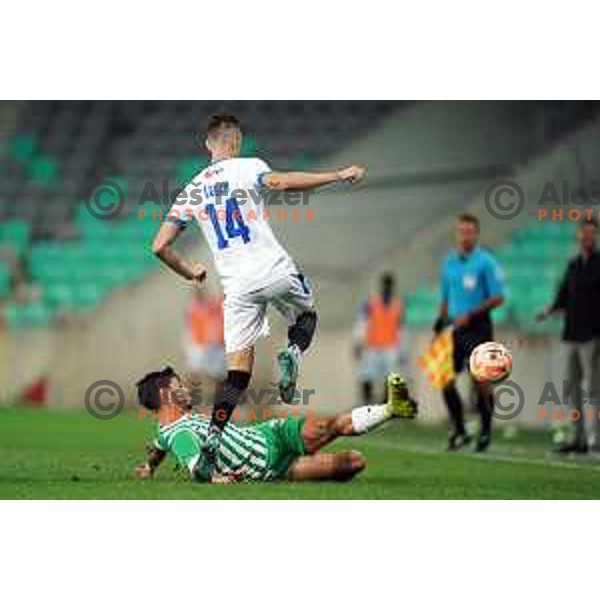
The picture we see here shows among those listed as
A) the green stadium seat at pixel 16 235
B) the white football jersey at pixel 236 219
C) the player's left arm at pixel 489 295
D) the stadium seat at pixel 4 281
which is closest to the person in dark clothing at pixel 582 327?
the player's left arm at pixel 489 295

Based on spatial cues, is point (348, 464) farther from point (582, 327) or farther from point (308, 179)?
point (582, 327)

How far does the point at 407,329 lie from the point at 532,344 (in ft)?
7.20

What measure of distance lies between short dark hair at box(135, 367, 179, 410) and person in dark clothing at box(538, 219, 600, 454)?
12.4 feet

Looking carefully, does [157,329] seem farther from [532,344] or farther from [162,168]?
[532,344]

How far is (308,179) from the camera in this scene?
836 centimetres

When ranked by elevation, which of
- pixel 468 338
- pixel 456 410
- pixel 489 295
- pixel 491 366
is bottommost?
pixel 456 410

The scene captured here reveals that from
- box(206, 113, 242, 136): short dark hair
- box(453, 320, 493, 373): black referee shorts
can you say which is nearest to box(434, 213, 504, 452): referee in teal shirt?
box(453, 320, 493, 373): black referee shorts

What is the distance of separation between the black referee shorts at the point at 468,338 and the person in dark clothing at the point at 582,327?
391 mm

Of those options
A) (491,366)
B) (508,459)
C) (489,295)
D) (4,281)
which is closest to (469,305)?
(489,295)

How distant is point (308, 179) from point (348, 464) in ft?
4.66

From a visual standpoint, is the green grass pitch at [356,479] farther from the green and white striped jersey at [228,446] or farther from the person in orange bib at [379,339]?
the person in orange bib at [379,339]

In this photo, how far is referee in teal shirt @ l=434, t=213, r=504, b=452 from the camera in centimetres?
1184
